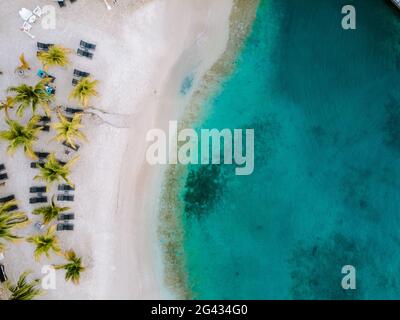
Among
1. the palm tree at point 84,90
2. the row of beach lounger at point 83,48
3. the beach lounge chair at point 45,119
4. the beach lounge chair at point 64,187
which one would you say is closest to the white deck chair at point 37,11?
the row of beach lounger at point 83,48

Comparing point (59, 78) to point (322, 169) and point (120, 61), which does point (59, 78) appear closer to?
point (120, 61)

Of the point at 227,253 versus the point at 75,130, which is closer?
the point at 75,130

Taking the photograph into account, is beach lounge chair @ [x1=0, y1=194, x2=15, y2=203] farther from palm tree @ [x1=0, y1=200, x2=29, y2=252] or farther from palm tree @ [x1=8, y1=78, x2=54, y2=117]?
palm tree @ [x1=8, y1=78, x2=54, y2=117]

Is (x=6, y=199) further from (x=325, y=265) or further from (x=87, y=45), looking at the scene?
(x=325, y=265)

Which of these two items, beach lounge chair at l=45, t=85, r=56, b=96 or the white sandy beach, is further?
the white sandy beach

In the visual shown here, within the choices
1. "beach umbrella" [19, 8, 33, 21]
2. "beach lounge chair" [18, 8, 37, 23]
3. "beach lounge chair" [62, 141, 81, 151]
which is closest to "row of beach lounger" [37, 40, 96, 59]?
"beach lounge chair" [18, 8, 37, 23]
